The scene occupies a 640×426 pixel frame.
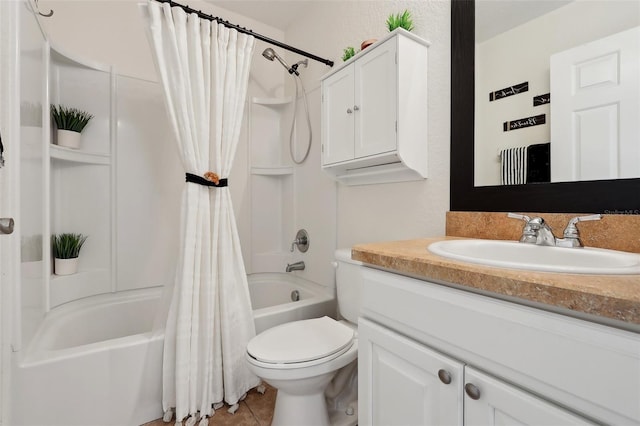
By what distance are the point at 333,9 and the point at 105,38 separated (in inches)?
58.5

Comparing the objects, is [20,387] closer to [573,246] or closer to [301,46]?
[573,246]

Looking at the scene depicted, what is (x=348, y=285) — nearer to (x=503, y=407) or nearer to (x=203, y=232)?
(x=203, y=232)

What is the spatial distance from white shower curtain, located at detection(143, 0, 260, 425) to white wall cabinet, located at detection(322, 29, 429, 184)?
570 mm

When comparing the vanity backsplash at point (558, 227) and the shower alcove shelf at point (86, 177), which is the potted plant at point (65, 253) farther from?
the vanity backsplash at point (558, 227)

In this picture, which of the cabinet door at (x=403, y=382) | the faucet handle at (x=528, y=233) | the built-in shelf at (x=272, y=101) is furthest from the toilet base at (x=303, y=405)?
the built-in shelf at (x=272, y=101)

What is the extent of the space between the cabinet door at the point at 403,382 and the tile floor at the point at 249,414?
0.71 metres

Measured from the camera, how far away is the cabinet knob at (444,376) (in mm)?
673

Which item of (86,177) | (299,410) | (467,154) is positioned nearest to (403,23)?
(467,154)

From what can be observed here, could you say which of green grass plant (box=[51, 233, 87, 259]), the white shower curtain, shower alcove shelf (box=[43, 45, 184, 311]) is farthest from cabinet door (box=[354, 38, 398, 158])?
green grass plant (box=[51, 233, 87, 259])

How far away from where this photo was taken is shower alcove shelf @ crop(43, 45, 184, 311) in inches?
67.1

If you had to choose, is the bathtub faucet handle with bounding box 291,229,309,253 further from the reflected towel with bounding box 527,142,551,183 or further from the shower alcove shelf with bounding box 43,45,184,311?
the reflected towel with bounding box 527,142,551,183

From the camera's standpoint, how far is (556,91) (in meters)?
0.99

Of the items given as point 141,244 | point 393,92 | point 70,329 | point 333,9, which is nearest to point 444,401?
point 393,92

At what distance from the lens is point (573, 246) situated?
2.85 feet
